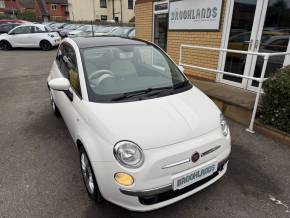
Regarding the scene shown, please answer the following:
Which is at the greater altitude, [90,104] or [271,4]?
[271,4]

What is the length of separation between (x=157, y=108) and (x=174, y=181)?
717 mm

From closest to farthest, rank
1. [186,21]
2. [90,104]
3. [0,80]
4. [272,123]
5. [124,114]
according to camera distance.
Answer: [124,114]
[90,104]
[272,123]
[186,21]
[0,80]

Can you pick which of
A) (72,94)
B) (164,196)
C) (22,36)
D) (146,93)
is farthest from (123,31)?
(164,196)

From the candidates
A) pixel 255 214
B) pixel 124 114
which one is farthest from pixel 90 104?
pixel 255 214

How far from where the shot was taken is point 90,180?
91.2 inches

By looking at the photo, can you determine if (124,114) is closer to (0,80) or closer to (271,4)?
(271,4)

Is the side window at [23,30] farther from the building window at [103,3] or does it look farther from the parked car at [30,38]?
the building window at [103,3]

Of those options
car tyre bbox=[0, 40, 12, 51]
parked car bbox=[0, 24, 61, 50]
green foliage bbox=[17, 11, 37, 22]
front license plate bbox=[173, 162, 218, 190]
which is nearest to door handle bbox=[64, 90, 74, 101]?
front license plate bbox=[173, 162, 218, 190]

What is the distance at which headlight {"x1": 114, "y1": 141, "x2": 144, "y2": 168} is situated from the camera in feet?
6.08

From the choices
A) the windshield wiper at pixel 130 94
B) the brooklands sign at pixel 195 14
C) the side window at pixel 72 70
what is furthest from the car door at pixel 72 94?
the brooklands sign at pixel 195 14

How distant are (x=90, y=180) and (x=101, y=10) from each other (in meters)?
48.9

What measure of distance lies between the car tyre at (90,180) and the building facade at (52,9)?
5255 centimetres

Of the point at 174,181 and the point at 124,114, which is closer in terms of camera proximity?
the point at 174,181

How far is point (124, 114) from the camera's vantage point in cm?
214
